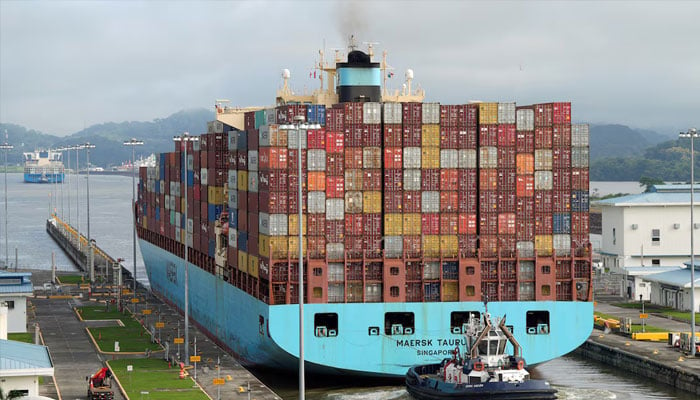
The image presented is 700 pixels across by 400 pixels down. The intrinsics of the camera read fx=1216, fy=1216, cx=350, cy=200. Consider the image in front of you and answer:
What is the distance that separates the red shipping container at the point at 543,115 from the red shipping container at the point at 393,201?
8206 millimetres

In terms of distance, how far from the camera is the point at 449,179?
61.2 metres

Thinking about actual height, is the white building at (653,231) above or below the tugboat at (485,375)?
above

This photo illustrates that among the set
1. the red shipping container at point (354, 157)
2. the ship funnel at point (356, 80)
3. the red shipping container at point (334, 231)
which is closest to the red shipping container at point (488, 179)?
the red shipping container at point (354, 157)

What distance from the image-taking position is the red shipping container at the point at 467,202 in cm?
6122

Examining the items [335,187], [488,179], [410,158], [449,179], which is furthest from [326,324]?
[488,179]

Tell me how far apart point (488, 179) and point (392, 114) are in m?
5.87

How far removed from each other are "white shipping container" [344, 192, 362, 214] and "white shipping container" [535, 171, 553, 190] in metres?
9.23

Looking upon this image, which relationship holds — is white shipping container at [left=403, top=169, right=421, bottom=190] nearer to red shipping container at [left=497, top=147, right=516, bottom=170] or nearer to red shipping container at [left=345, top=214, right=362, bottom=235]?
red shipping container at [left=345, top=214, right=362, bottom=235]

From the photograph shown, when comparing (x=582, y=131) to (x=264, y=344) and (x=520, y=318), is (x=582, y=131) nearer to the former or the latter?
(x=520, y=318)

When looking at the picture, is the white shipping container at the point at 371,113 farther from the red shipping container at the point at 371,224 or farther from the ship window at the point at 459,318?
the ship window at the point at 459,318

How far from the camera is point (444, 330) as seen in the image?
59.3 m

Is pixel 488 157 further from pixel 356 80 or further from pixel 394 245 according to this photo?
pixel 356 80

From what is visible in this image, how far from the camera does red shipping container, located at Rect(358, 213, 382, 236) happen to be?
6056 centimetres

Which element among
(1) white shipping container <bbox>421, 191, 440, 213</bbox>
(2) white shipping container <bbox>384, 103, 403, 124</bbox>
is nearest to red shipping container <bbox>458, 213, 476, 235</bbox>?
(1) white shipping container <bbox>421, 191, 440, 213</bbox>
